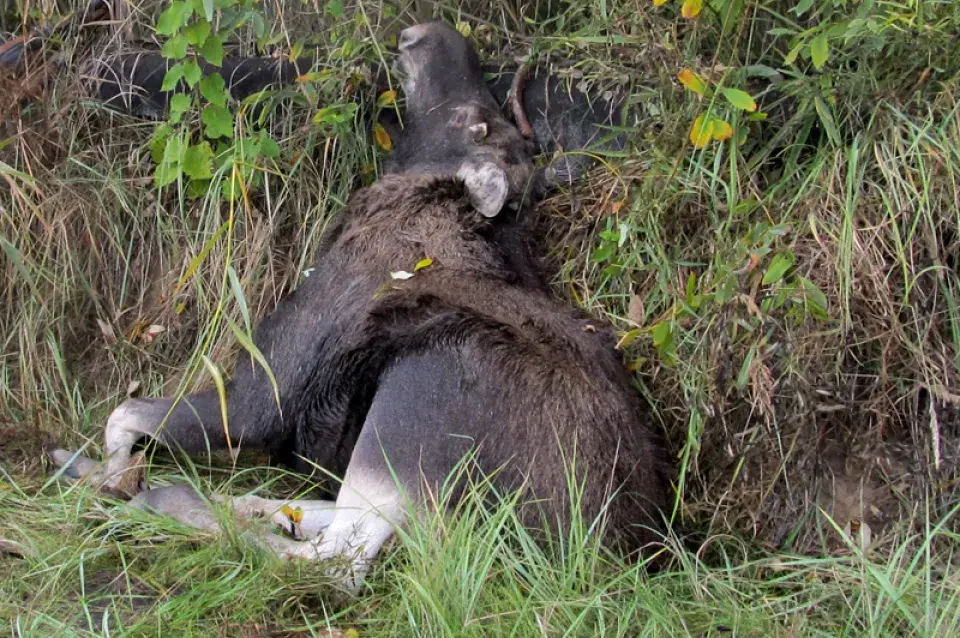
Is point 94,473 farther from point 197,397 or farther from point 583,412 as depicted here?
point 583,412

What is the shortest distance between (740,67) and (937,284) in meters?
0.86

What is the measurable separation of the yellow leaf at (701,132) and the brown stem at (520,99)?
80 cm

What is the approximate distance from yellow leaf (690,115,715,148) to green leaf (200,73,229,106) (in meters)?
1.53

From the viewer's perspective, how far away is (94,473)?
3.03m

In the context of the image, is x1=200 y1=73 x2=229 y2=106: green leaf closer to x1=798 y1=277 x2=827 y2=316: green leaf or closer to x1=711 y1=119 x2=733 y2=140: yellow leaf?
x1=711 y1=119 x2=733 y2=140: yellow leaf

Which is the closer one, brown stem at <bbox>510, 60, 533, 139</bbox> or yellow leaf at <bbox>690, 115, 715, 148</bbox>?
yellow leaf at <bbox>690, 115, 715, 148</bbox>

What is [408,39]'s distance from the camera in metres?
3.62

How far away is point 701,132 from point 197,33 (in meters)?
1.57

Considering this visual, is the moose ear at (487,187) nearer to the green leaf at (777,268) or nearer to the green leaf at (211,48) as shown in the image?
the green leaf at (211,48)

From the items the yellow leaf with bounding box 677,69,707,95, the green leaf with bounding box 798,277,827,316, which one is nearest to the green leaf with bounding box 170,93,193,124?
the yellow leaf with bounding box 677,69,707,95

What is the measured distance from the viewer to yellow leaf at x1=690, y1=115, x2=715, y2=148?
9.60 feet

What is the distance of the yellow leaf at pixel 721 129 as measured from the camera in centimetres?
293

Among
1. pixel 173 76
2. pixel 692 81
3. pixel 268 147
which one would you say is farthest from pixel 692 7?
pixel 173 76

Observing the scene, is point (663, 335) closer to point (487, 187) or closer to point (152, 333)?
point (487, 187)
